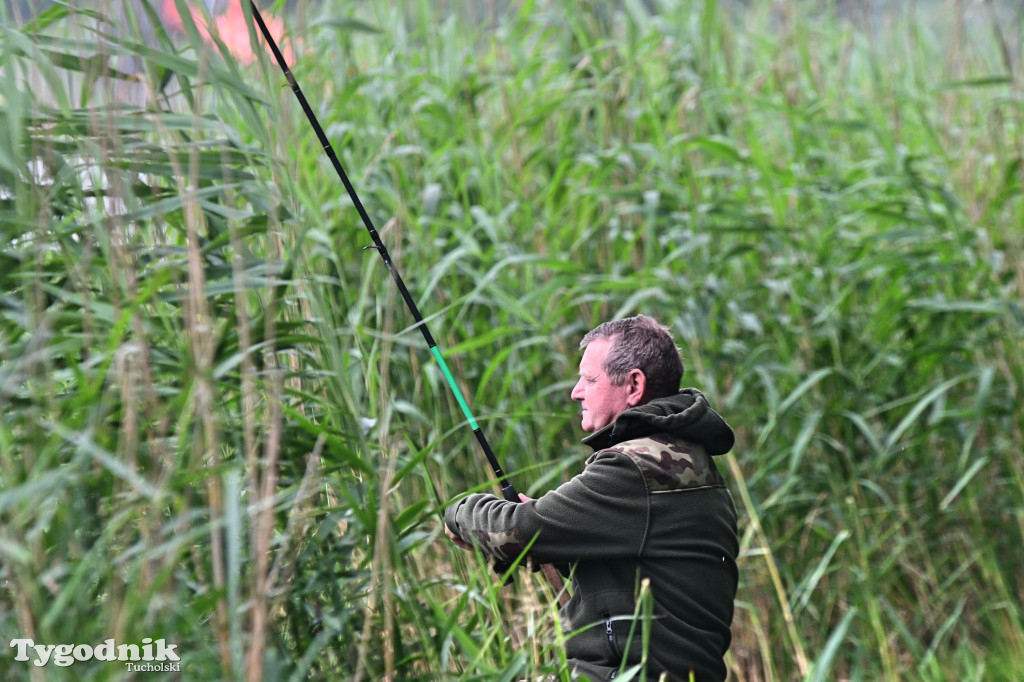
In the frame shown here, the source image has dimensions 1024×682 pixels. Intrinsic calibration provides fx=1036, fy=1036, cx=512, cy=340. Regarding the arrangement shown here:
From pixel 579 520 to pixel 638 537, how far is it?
0.13m

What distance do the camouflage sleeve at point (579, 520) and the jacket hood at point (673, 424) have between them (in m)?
0.10

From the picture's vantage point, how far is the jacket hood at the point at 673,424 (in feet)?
6.66

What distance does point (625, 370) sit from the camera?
2.14 m

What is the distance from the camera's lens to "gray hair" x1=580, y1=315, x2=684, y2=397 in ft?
7.01

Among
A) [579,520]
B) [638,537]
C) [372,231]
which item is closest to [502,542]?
[579,520]

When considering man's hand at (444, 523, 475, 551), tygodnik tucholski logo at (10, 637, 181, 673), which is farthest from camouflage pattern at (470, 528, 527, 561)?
tygodnik tucholski logo at (10, 637, 181, 673)

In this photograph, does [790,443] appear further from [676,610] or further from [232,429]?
[232,429]

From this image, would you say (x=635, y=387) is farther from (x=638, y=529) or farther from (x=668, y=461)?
(x=638, y=529)

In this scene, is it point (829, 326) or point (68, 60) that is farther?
point (829, 326)

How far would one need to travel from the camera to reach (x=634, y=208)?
342 centimetres

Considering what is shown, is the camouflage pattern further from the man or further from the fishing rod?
the fishing rod

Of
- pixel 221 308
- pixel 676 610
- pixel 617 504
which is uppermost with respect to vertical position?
pixel 221 308

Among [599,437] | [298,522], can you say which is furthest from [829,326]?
[298,522]

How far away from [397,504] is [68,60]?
113 centimetres
